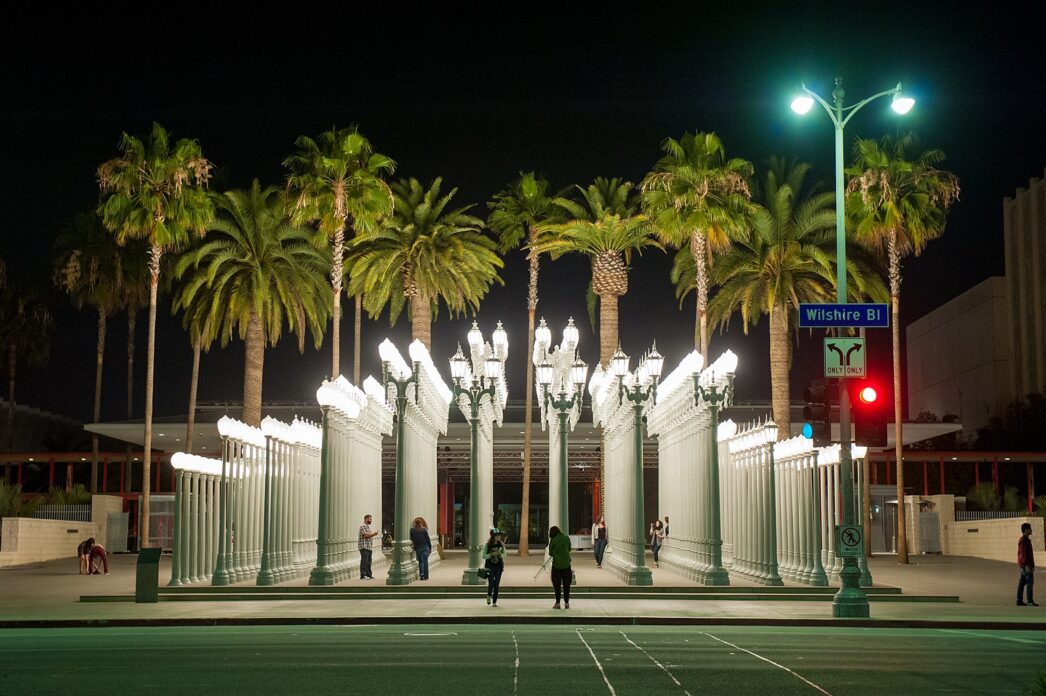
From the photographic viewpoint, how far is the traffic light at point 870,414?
66.1 feet

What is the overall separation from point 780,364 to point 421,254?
14025 mm

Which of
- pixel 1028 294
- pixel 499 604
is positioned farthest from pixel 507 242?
pixel 1028 294

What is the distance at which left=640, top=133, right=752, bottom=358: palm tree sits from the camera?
4353 cm

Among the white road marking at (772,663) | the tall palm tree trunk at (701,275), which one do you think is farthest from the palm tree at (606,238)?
the white road marking at (772,663)

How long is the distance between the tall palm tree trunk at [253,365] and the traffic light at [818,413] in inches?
1169

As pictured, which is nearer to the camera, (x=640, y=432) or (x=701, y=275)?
(x=640, y=432)

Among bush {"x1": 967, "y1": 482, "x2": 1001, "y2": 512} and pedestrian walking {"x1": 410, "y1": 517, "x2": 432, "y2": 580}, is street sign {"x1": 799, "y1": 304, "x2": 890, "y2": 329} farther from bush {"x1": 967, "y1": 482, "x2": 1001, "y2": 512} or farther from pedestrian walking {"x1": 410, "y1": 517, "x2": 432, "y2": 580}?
bush {"x1": 967, "y1": 482, "x2": 1001, "y2": 512}

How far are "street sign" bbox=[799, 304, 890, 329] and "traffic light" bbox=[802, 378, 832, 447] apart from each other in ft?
3.55

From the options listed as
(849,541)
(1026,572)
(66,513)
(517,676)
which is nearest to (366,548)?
(849,541)

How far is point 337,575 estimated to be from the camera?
29.0 metres

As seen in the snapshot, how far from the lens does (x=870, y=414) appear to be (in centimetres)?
2025

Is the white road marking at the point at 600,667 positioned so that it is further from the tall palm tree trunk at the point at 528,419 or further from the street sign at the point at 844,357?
the tall palm tree trunk at the point at 528,419

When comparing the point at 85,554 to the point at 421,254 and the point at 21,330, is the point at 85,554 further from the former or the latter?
the point at 21,330

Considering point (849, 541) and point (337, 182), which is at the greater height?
point (337, 182)
